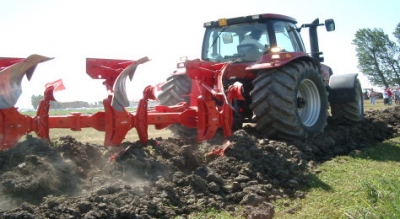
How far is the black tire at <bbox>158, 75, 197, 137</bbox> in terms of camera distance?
22.7 feet

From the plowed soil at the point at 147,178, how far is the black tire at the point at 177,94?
1.28m

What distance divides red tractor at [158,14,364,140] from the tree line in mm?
45419

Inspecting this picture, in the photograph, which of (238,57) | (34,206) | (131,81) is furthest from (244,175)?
(238,57)

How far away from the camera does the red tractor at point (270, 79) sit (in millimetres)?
6156

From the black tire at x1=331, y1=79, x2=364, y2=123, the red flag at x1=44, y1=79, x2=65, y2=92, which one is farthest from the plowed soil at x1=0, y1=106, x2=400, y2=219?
the black tire at x1=331, y1=79, x2=364, y2=123

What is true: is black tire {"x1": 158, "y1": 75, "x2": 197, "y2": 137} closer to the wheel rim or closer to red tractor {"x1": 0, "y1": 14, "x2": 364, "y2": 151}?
red tractor {"x1": 0, "y1": 14, "x2": 364, "y2": 151}

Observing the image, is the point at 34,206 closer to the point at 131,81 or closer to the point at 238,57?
the point at 131,81

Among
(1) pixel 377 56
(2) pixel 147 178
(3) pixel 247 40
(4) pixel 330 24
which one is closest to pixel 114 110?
(2) pixel 147 178

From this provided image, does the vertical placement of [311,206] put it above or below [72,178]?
below

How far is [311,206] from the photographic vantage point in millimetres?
3912

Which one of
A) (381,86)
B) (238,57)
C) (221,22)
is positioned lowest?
(381,86)

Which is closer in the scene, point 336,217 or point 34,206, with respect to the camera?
point 34,206

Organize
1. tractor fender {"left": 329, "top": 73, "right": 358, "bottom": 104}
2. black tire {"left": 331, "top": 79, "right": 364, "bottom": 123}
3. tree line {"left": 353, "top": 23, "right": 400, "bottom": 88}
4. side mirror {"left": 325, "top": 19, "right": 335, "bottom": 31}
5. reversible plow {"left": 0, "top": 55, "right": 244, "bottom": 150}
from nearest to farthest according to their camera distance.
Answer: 1. reversible plow {"left": 0, "top": 55, "right": 244, "bottom": 150}
2. side mirror {"left": 325, "top": 19, "right": 335, "bottom": 31}
3. tractor fender {"left": 329, "top": 73, "right": 358, "bottom": 104}
4. black tire {"left": 331, "top": 79, "right": 364, "bottom": 123}
5. tree line {"left": 353, "top": 23, "right": 400, "bottom": 88}

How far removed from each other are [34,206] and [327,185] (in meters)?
2.85
